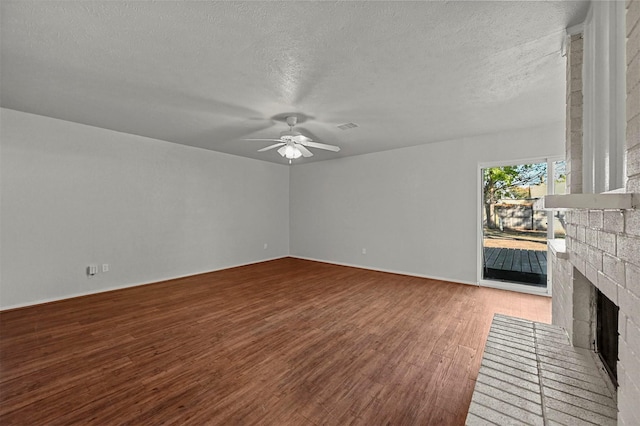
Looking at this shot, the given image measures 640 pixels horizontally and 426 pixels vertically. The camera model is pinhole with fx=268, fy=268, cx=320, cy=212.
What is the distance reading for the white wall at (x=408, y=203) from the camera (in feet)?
14.9

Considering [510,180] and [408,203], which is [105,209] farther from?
[510,180]

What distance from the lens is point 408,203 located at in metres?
5.29

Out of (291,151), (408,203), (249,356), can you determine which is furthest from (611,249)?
(408,203)

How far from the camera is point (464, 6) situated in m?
1.63

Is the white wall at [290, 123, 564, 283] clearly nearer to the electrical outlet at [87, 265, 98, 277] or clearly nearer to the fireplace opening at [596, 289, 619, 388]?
the fireplace opening at [596, 289, 619, 388]

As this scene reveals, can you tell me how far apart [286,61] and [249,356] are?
8.38 feet

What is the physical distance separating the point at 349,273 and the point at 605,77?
461cm

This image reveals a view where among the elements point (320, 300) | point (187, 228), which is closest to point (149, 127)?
point (187, 228)

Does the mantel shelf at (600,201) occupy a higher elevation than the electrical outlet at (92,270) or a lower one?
higher

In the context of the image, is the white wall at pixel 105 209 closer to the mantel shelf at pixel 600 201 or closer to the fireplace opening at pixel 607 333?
the mantel shelf at pixel 600 201

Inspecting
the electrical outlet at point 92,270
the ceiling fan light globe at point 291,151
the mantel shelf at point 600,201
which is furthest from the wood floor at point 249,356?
the ceiling fan light globe at point 291,151

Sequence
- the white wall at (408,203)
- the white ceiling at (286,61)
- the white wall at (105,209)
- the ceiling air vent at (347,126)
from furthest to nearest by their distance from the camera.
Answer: the white wall at (408,203) → the ceiling air vent at (347,126) → the white wall at (105,209) → the white ceiling at (286,61)

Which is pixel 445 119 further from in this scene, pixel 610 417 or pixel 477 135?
pixel 610 417

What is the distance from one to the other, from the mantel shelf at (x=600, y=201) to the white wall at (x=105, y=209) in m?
5.40
